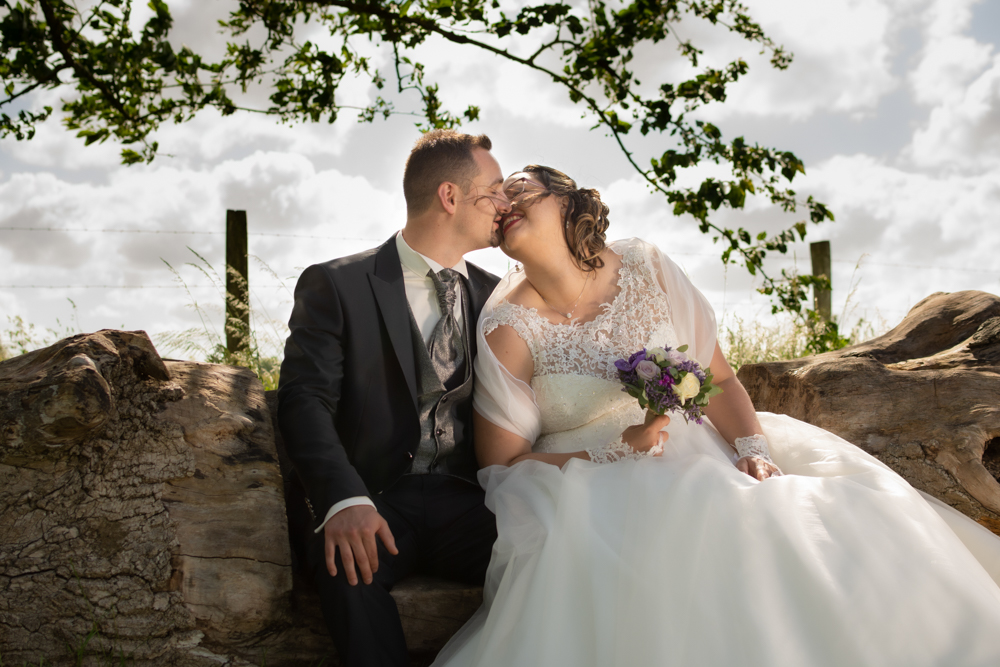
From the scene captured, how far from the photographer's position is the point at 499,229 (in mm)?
3061

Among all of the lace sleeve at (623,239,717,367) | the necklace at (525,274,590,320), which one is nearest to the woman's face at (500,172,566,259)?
the necklace at (525,274,590,320)

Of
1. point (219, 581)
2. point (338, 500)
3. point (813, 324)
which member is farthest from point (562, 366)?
point (813, 324)

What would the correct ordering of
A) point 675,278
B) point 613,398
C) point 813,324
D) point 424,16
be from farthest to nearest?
1. point 813,324
2. point 424,16
3. point 675,278
4. point 613,398

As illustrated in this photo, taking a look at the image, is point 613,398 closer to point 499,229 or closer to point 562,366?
point 562,366

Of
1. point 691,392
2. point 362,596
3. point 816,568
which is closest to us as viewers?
point 816,568

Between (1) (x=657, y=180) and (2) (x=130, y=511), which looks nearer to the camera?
(2) (x=130, y=511)

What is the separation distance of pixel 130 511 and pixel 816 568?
6.99 feet

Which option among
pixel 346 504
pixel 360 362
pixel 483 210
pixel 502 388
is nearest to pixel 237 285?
pixel 483 210

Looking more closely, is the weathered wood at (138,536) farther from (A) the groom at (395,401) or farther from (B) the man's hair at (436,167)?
(B) the man's hair at (436,167)

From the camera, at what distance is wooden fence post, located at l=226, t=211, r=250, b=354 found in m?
5.99

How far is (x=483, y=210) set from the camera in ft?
10.0

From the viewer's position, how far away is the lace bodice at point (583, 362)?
2875 millimetres

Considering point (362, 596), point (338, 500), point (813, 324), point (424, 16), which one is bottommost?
point (362, 596)

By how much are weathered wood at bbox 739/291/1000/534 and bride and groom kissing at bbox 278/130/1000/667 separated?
58 cm
